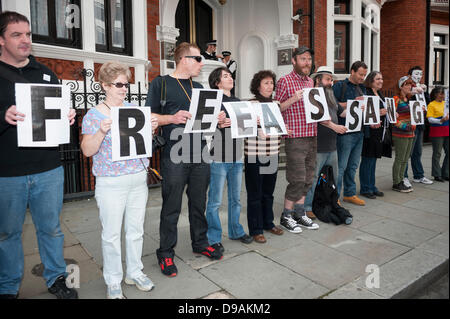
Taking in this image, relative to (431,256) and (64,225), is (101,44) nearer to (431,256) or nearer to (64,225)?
(64,225)

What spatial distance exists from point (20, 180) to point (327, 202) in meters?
3.83

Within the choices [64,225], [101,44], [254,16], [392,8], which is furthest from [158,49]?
[392,8]

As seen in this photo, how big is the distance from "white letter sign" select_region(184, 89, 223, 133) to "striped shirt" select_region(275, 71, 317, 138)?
1245mm

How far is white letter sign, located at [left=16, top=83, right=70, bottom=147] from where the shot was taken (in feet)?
8.51

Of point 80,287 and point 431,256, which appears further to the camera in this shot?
point 431,256

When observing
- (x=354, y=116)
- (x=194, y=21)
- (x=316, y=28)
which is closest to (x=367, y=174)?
(x=354, y=116)

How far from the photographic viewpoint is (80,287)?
3.14m

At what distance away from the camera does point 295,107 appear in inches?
176

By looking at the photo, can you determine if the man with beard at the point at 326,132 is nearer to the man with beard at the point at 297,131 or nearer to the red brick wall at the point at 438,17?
the man with beard at the point at 297,131

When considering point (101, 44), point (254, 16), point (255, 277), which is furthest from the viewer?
point (254, 16)

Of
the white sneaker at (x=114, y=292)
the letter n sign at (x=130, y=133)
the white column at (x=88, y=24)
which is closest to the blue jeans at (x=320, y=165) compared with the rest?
the letter n sign at (x=130, y=133)

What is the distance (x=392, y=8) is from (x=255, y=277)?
51.9 feet

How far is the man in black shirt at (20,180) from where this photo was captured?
2.62m

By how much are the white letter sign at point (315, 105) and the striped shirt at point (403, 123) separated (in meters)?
2.68
